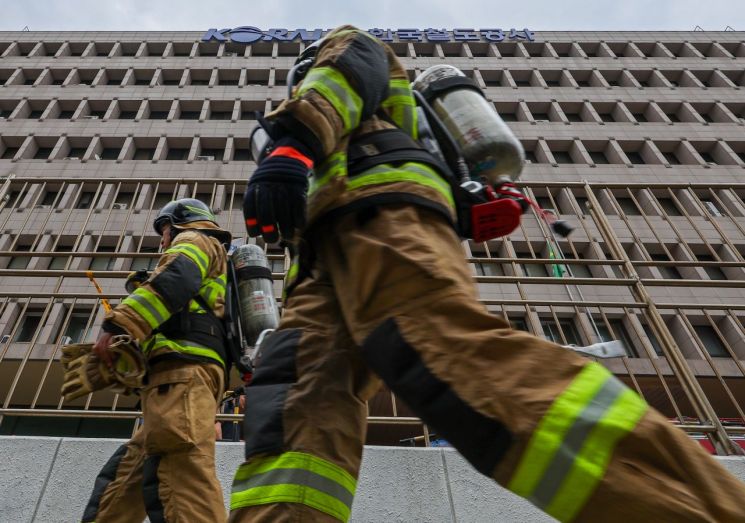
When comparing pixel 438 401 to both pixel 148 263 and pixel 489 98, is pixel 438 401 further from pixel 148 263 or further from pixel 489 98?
pixel 489 98

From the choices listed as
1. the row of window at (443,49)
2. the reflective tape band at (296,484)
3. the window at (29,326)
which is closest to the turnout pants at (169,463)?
the reflective tape band at (296,484)

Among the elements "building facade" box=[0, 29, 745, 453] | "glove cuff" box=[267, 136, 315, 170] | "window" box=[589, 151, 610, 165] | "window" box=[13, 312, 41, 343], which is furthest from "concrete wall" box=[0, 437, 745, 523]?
"window" box=[589, 151, 610, 165]

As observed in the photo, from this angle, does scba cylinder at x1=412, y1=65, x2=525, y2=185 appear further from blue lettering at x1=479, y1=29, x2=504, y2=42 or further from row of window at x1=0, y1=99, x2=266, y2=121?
blue lettering at x1=479, y1=29, x2=504, y2=42

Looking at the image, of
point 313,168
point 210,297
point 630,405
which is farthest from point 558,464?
point 210,297

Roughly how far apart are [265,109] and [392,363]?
94.8 feet

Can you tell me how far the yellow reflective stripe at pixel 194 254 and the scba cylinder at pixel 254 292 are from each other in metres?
0.52

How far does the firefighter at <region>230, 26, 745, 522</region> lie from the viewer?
0.81 meters

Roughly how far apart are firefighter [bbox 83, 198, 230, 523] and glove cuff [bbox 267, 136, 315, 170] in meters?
1.34

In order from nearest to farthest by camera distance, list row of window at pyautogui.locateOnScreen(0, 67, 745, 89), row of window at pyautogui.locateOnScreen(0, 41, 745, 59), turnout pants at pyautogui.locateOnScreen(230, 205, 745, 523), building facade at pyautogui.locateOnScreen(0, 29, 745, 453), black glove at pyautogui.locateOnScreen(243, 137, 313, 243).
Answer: turnout pants at pyautogui.locateOnScreen(230, 205, 745, 523)
black glove at pyautogui.locateOnScreen(243, 137, 313, 243)
building facade at pyautogui.locateOnScreen(0, 29, 745, 453)
row of window at pyautogui.locateOnScreen(0, 67, 745, 89)
row of window at pyautogui.locateOnScreen(0, 41, 745, 59)

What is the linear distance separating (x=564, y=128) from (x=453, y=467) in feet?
91.0

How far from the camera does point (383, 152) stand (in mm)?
1493

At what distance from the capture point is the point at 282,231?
4.36 feet

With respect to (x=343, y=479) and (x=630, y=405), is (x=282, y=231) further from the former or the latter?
(x=630, y=405)

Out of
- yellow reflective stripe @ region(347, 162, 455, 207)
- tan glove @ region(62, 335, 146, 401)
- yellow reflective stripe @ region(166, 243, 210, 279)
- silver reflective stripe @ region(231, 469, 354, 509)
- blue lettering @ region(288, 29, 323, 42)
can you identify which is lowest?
silver reflective stripe @ region(231, 469, 354, 509)
